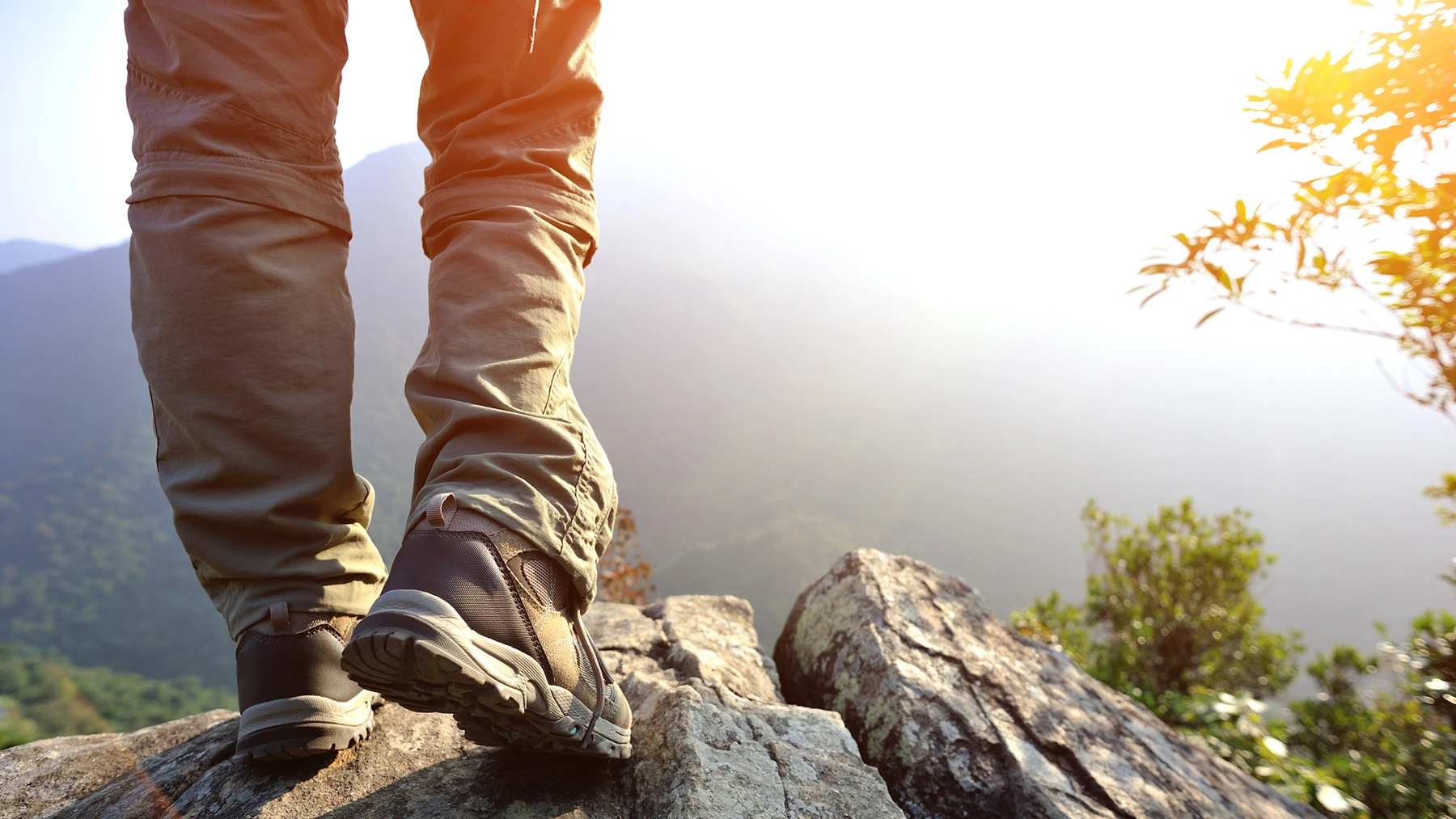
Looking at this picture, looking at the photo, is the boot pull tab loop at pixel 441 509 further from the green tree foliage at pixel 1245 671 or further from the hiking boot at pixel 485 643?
the green tree foliage at pixel 1245 671

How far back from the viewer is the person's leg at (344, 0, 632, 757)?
2.52ft

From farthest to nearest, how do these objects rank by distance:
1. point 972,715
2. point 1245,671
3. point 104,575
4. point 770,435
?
point 770,435 → point 104,575 → point 1245,671 → point 972,715

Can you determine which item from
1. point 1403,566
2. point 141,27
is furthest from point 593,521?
point 1403,566

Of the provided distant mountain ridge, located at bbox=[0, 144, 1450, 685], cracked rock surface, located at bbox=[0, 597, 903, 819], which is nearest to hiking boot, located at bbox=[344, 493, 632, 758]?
cracked rock surface, located at bbox=[0, 597, 903, 819]

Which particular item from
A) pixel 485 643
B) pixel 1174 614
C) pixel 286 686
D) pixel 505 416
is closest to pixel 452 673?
pixel 485 643

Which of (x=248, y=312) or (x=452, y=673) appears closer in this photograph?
(x=452, y=673)

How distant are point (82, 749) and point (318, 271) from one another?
110 centimetres

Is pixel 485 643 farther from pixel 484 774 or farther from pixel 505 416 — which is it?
pixel 484 774

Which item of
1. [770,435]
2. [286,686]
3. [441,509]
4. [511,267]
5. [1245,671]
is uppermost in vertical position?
[511,267]

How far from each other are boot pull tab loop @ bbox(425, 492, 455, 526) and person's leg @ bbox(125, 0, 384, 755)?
283 mm

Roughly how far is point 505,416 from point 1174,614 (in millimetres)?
4908

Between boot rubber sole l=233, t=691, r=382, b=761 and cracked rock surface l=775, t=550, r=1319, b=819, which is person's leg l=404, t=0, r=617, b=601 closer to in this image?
boot rubber sole l=233, t=691, r=382, b=761

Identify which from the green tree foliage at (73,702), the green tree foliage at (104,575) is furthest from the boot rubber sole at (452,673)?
the green tree foliage at (104,575)

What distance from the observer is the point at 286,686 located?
3.16ft
